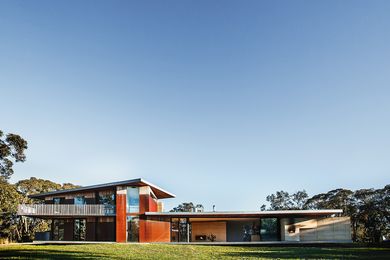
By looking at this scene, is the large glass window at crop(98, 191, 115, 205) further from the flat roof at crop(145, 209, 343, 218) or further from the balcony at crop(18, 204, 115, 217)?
the flat roof at crop(145, 209, 343, 218)

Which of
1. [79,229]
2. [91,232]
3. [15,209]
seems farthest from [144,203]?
[15,209]

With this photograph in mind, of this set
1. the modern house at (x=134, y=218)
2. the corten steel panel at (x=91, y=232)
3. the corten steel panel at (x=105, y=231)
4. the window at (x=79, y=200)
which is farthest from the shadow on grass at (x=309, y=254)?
the window at (x=79, y=200)

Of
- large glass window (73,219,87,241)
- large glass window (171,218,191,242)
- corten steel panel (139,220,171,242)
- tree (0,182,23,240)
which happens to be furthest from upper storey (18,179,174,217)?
tree (0,182,23,240)

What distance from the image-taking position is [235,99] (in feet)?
99.0

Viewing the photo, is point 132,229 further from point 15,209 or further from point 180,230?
point 15,209

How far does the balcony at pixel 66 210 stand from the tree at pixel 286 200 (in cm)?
3490

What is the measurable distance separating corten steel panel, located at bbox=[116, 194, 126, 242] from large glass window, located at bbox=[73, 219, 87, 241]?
364 cm

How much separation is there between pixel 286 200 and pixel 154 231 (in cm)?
3421

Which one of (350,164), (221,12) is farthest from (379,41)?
(350,164)

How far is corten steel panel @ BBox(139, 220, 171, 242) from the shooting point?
3300 cm

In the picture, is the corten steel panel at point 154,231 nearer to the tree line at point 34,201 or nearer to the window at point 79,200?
the window at point 79,200

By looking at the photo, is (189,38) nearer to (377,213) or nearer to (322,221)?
(322,221)

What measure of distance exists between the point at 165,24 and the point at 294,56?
838 cm

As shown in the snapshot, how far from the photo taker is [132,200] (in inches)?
1316
